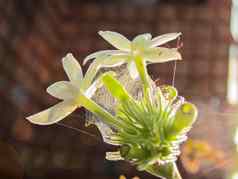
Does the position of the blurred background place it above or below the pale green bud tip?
below

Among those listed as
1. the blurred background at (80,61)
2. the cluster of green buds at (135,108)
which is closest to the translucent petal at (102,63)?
the cluster of green buds at (135,108)

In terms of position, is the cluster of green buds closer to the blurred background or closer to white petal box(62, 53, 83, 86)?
white petal box(62, 53, 83, 86)

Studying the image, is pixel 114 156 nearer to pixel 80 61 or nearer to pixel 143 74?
pixel 143 74

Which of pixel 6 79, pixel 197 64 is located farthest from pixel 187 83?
pixel 6 79

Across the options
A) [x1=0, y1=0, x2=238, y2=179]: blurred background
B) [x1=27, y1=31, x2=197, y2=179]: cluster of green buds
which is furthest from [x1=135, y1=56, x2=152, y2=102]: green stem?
[x1=0, y1=0, x2=238, y2=179]: blurred background

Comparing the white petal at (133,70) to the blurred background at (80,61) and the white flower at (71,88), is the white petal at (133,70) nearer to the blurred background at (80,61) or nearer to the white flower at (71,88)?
the white flower at (71,88)

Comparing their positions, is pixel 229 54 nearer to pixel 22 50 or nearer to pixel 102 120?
pixel 22 50

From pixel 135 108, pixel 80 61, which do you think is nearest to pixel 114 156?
pixel 135 108

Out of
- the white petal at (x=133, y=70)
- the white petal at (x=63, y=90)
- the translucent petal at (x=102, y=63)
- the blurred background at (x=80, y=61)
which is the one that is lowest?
the blurred background at (x=80, y=61)
